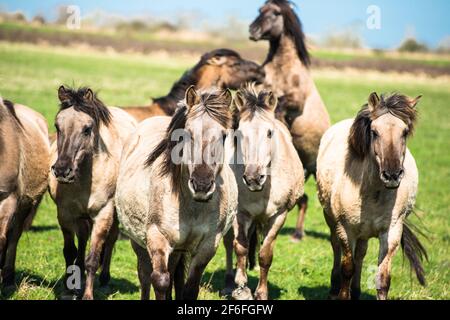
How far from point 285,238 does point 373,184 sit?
446cm

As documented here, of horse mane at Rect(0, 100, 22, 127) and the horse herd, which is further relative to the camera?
horse mane at Rect(0, 100, 22, 127)

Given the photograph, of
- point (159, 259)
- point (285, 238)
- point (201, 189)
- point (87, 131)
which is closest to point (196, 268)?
point (159, 259)

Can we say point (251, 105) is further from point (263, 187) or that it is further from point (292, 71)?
point (292, 71)

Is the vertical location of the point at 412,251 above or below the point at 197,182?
below

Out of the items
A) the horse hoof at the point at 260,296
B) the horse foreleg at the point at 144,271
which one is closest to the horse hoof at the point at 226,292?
the horse hoof at the point at 260,296

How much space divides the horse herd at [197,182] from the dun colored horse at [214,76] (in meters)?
2.28

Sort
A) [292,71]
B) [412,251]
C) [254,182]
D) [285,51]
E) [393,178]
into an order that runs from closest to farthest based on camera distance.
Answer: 1. [393,178]
2. [254,182]
3. [412,251]
4. [292,71]
5. [285,51]

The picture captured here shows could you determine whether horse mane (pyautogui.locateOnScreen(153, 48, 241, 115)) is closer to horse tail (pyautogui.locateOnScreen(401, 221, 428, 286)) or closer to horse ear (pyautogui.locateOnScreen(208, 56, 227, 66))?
horse ear (pyautogui.locateOnScreen(208, 56, 227, 66))

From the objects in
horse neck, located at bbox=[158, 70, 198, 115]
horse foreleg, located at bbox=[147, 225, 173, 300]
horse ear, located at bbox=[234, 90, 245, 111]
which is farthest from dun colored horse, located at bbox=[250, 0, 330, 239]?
horse foreleg, located at bbox=[147, 225, 173, 300]

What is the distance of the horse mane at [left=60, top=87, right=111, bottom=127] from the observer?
21.4 feet

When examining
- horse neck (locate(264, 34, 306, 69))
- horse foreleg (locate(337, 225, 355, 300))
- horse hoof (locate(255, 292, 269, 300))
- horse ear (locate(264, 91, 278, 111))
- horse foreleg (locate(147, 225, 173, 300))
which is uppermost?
horse neck (locate(264, 34, 306, 69))

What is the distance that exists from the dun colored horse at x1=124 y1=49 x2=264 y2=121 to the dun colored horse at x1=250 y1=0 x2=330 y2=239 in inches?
14.2

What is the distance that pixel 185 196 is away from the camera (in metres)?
5.46
